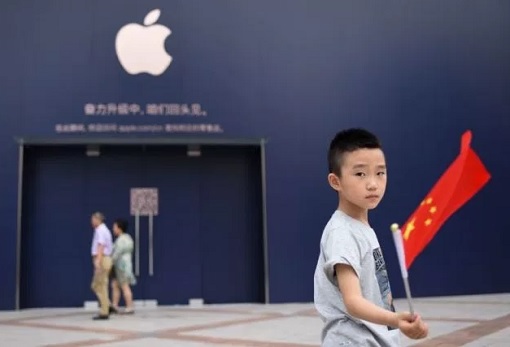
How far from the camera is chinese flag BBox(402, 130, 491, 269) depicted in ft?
4.70

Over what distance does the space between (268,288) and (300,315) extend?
1794 mm

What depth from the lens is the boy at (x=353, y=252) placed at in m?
1.95

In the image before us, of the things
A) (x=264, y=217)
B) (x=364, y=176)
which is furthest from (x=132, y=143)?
(x=364, y=176)

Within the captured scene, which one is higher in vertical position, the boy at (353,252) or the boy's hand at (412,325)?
the boy at (353,252)

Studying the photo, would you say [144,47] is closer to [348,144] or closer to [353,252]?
[348,144]

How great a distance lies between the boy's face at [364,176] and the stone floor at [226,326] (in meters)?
4.91

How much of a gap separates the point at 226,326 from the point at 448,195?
725 centimetres

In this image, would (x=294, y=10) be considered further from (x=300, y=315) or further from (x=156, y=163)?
Answer: (x=300, y=315)

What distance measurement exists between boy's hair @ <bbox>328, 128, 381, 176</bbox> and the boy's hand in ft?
1.85

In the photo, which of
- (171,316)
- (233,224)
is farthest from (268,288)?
(171,316)

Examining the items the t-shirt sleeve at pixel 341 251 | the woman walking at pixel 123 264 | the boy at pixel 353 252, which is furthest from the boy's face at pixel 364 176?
the woman walking at pixel 123 264

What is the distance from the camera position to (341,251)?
194 cm

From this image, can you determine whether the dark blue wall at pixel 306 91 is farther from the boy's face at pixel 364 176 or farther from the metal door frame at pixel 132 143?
the boy's face at pixel 364 176

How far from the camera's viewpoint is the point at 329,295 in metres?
2.04
